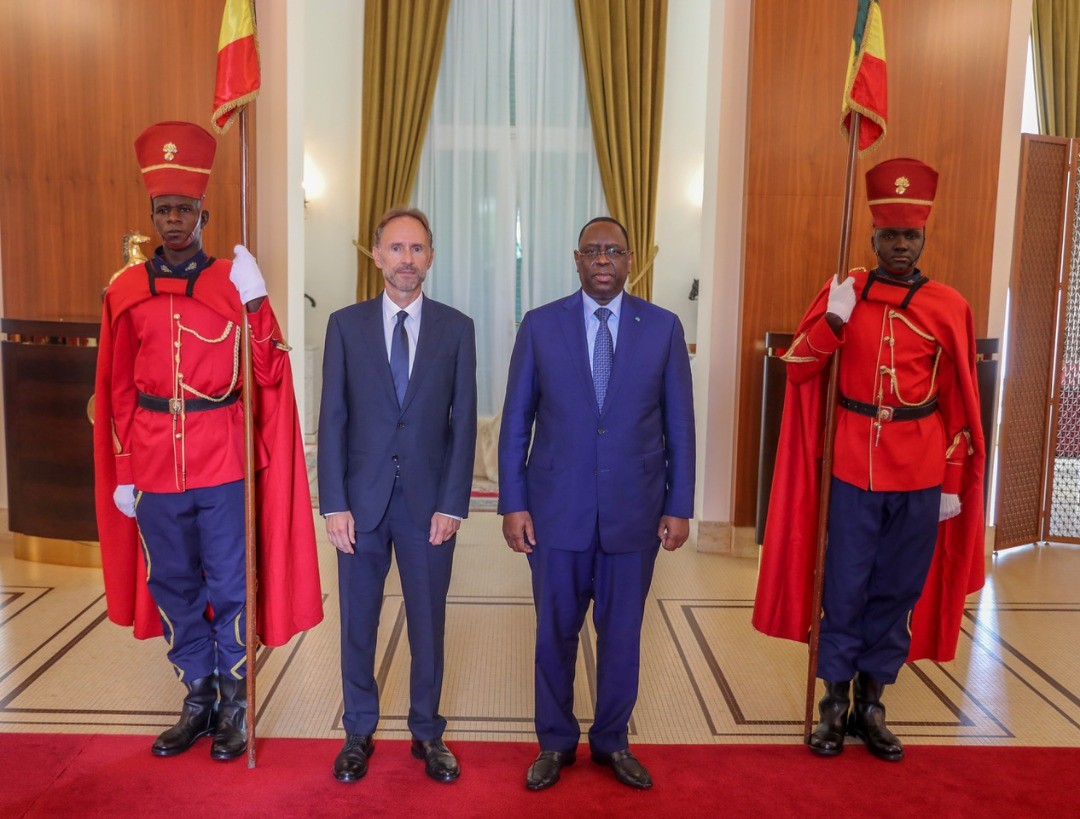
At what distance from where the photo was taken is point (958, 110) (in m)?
A: 4.94

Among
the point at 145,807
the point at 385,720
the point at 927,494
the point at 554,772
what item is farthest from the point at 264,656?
the point at 927,494

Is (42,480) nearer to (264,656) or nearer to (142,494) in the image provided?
(264,656)

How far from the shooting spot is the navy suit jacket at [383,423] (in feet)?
8.86

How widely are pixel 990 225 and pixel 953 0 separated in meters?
1.19

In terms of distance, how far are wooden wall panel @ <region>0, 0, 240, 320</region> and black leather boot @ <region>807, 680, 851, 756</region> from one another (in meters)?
3.62

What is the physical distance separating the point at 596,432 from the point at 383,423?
0.62 m

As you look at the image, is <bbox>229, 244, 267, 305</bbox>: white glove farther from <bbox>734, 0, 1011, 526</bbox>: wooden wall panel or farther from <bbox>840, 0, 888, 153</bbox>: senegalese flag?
<bbox>734, 0, 1011, 526</bbox>: wooden wall panel

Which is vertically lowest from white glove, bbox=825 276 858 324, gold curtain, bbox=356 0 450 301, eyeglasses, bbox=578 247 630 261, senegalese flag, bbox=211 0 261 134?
white glove, bbox=825 276 858 324

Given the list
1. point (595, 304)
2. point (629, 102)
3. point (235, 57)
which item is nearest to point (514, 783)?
point (595, 304)

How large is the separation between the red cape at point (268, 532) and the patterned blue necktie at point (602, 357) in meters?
0.99

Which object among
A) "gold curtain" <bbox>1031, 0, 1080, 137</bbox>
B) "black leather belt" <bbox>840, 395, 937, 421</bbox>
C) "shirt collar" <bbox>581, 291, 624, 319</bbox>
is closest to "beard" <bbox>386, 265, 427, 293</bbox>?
"shirt collar" <bbox>581, 291, 624, 319</bbox>

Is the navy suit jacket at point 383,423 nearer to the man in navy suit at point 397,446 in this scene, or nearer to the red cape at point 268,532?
the man in navy suit at point 397,446

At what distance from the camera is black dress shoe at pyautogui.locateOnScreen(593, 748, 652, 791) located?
110 inches

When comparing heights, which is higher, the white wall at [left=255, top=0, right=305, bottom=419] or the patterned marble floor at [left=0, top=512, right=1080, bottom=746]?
the white wall at [left=255, top=0, right=305, bottom=419]
